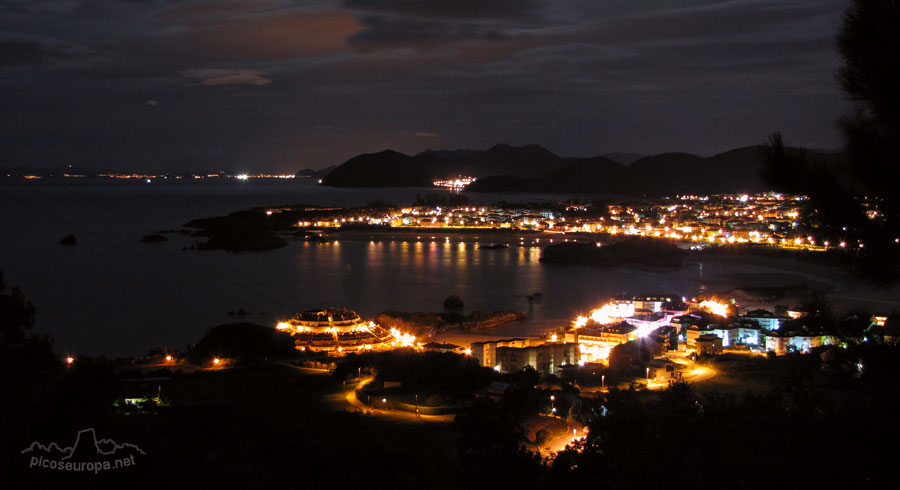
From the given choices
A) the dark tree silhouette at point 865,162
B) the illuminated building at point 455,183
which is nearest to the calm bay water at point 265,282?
the dark tree silhouette at point 865,162

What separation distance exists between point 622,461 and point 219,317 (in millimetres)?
7934

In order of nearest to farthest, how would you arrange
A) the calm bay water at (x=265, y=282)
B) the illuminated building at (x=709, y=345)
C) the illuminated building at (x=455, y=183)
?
the illuminated building at (x=709, y=345) < the calm bay water at (x=265, y=282) < the illuminated building at (x=455, y=183)

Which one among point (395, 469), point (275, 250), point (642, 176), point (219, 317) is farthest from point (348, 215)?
point (642, 176)

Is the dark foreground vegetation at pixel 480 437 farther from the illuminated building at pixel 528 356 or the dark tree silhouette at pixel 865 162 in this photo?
the illuminated building at pixel 528 356

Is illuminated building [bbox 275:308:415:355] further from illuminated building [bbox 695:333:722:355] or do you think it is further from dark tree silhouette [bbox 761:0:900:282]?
dark tree silhouette [bbox 761:0:900:282]

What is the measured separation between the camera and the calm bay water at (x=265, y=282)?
29.8ft

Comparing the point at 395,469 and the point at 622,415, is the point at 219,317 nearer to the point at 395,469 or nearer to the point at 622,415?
the point at 395,469

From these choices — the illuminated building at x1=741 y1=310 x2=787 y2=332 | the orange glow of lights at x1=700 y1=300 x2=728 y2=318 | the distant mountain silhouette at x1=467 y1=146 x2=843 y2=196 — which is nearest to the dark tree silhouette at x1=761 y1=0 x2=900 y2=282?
the illuminated building at x1=741 y1=310 x2=787 y2=332

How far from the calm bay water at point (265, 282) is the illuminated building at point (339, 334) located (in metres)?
1.32

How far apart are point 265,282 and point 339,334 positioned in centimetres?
565

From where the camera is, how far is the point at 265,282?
12586 millimetres

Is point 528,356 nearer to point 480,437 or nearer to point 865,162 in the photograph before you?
point 480,437

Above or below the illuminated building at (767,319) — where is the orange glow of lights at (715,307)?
below

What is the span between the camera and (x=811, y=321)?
177 cm
